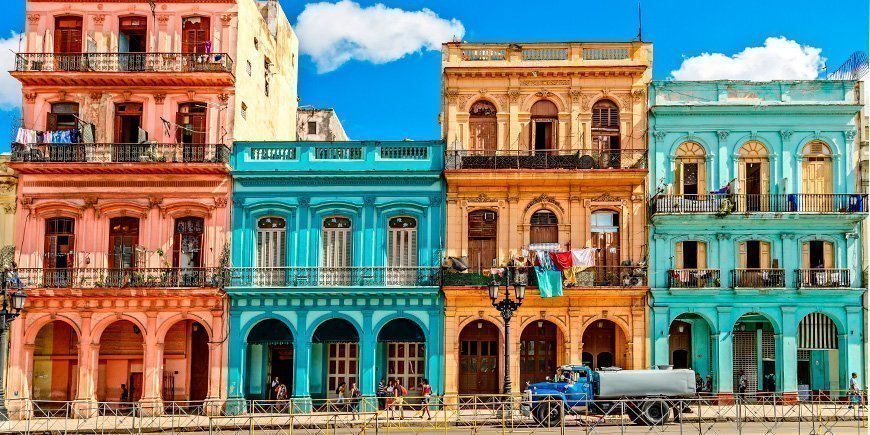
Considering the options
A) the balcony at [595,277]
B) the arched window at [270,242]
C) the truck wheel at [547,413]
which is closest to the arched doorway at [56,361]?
the arched window at [270,242]

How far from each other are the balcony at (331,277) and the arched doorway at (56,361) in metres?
6.16

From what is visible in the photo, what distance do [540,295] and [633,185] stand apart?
480 centimetres

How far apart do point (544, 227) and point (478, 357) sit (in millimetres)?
4924

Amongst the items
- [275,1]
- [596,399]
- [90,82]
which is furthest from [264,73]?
[596,399]

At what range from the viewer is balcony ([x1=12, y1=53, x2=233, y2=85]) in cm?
3244

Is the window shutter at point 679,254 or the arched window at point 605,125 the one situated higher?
the arched window at point 605,125

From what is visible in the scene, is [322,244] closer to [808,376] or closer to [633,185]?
[633,185]

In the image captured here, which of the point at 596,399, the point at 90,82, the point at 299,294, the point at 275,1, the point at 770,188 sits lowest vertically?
the point at 596,399

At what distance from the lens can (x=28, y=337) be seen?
31.7 metres

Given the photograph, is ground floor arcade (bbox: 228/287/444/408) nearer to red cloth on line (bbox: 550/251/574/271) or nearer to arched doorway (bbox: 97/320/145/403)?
arched doorway (bbox: 97/320/145/403)

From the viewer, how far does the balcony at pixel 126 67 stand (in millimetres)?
32438

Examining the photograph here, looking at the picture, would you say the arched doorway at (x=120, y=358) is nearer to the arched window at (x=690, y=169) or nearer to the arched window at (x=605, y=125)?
the arched window at (x=605, y=125)

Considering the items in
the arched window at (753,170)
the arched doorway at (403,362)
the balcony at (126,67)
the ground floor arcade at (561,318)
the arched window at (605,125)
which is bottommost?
the arched doorway at (403,362)

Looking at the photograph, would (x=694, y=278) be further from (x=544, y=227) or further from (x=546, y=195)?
(x=546, y=195)
